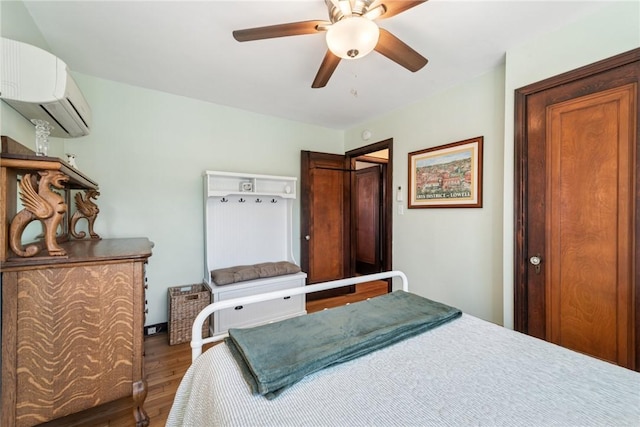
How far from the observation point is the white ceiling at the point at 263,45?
1.56 m

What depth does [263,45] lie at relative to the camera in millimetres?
1894

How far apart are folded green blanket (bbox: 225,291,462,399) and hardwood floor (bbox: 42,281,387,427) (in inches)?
41.7

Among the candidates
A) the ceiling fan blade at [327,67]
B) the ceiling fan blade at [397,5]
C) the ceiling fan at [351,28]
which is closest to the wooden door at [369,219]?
the ceiling fan blade at [327,67]

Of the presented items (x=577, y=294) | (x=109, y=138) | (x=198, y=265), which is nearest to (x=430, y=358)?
(x=577, y=294)

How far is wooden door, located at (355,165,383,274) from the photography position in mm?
5047

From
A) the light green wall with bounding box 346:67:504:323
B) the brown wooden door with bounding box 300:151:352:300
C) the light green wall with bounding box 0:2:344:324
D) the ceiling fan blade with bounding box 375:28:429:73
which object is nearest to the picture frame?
the light green wall with bounding box 346:67:504:323

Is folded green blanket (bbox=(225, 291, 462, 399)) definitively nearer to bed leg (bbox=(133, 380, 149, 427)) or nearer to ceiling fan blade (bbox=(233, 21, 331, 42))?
bed leg (bbox=(133, 380, 149, 427))

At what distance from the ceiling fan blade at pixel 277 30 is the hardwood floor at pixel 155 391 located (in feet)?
7.55

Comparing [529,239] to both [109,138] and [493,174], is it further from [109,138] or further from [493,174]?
[109,138]

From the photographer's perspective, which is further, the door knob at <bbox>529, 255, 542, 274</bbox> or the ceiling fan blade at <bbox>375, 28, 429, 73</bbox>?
the door knob at <bbox>529, 255, 542, 274</bbox>

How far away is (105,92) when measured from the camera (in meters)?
2.44

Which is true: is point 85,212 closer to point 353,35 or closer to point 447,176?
point 353,35

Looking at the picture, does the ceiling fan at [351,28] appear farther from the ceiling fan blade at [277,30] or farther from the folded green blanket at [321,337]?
the folded green blanket at [321,337]

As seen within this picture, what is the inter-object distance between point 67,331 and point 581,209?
119 inches
